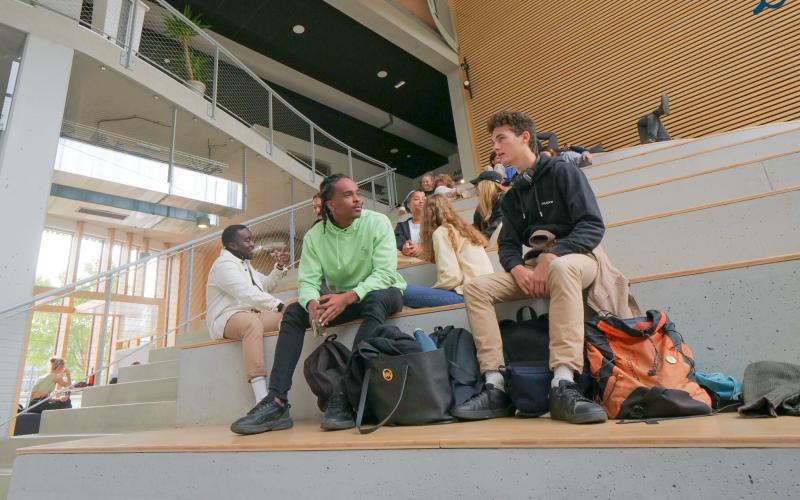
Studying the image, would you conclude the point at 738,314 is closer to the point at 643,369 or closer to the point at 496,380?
the point at 643,369

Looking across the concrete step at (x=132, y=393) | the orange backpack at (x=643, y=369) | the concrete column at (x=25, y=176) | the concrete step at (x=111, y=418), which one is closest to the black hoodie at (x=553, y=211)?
the orange backpack at (x=643, y=369)

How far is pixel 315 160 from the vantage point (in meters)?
7.15

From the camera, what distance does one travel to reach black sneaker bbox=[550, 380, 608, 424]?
1.29m

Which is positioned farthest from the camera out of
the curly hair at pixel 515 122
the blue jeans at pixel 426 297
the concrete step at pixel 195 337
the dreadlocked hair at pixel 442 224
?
the concrete step at pixel 195 337

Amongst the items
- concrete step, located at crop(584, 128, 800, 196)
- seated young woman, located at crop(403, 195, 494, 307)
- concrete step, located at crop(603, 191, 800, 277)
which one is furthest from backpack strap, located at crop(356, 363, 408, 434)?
concrete step, located at crop(584, 128, 800, 196)

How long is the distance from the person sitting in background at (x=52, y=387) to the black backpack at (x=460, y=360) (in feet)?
11.9

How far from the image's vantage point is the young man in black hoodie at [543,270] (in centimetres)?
149

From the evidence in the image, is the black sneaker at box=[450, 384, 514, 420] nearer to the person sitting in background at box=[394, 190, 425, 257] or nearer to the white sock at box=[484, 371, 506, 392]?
the white sock at box=[484, 371, 506, 392]

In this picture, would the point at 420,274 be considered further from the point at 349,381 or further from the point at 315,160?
the point at 315,160

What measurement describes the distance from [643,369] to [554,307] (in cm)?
34

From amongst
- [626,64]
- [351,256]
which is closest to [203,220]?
[351,256]

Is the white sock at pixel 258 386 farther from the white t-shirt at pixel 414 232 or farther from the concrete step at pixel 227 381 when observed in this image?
the white t-shirt at pixel 414 232

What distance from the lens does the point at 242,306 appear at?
2.63 m

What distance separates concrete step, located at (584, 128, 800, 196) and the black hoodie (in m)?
1.98
